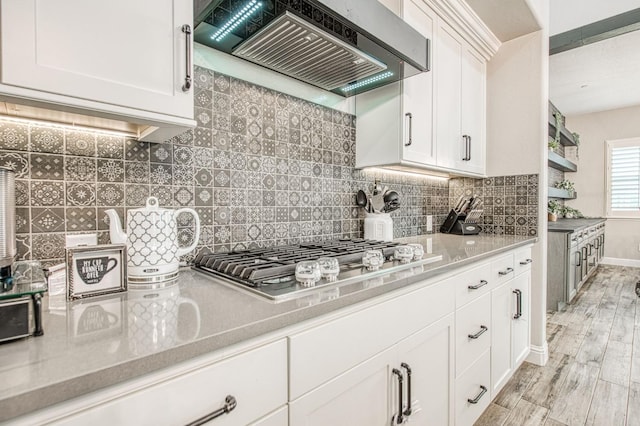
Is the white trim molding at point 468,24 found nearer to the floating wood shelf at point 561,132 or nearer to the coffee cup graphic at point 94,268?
the coffee cup graphic at point 94,268

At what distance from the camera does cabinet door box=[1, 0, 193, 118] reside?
26.0 inches

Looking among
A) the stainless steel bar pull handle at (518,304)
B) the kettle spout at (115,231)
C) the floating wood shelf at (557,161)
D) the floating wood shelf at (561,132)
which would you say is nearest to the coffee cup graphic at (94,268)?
the kettle spout at (115,231)

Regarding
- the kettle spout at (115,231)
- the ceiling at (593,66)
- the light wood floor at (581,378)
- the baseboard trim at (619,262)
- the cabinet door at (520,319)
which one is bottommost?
the light wood floor at (581,378)

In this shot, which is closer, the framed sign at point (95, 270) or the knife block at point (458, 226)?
the framed sign at point (95, 270)

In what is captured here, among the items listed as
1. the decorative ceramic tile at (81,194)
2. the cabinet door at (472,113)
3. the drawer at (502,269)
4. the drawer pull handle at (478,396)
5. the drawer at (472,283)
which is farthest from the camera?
the cabinet door at (472,113)

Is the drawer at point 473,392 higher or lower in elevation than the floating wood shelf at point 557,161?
lower

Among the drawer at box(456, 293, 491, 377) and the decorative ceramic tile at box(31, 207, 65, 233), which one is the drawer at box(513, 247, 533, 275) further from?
the decorative ceramic tile at box(31, 207, 65, 233)

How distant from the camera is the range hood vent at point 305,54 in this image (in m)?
1.14

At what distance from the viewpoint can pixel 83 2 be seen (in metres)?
0.73

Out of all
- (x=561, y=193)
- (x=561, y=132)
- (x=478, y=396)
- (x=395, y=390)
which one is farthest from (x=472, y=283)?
(x=561, y=132)

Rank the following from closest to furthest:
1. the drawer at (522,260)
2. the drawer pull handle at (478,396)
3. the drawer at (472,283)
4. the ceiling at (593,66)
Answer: the drawer at (472,283), the drawer pull handle at (478,396), the drawer at (522,260), the ceiling at (593,66)

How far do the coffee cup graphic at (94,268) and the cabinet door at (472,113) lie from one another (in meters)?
2.02

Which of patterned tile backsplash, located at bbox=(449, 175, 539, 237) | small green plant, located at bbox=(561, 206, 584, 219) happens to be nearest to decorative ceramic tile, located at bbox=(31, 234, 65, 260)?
patterned tile backsplash, located at bbox=(449, 175, 539, 237)

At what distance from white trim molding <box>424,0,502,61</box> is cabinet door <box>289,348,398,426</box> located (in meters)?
1.88
